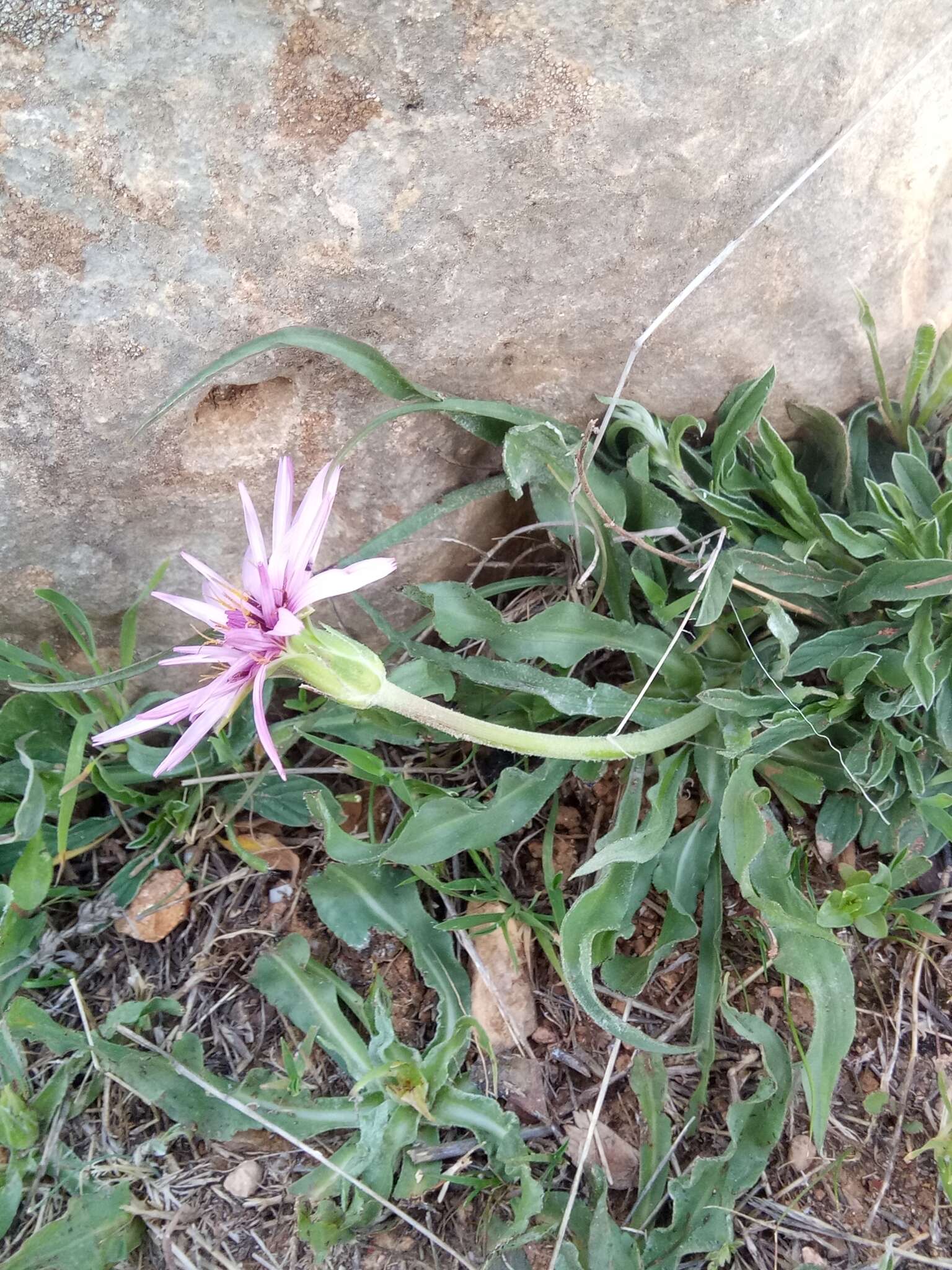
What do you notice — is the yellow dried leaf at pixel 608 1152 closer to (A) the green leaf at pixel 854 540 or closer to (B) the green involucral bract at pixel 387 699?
(B) the green involucral bract at pixel 387 699

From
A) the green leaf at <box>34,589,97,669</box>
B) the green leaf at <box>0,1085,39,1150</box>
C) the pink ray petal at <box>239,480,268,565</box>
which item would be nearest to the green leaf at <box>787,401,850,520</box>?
the pink ray petal at <box>239,480,268,565</box>

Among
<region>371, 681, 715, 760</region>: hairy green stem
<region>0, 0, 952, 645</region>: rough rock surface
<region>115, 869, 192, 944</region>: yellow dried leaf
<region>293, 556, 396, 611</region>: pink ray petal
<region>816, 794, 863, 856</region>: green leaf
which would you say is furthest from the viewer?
<region>115, 869, 192, 944</region>: yellow dried leaf

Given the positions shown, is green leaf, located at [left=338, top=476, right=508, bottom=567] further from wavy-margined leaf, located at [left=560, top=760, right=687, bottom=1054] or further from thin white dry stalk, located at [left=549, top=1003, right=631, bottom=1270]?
thin white dry stalk, located at [left=549, top=1003, right=631, bottom=1270]

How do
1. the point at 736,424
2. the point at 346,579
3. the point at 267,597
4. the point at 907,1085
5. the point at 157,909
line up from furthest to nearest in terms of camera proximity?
the point at 157,909 → the point at 736,424 → the point at 907,1085 → the point at 267,597 → the point at 346,579

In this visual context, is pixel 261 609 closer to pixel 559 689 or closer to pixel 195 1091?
pixel 559 689

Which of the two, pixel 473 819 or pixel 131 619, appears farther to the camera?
pixel 131 619

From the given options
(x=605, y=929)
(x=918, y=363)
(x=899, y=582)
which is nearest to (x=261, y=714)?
(x=605, y=929)

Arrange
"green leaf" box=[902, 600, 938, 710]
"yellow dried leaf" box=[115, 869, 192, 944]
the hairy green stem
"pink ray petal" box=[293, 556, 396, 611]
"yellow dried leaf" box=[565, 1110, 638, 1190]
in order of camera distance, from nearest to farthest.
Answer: "pink ray petal" box=[293, 556, 396, 611] → the hairy green stem → "green leaf" box=[902, 600, 938, 710] → "yellow dried leaf" box=[565, 1110, 638, 1190] → "yellow dried leaf" box=[115, 869, 192, 944]

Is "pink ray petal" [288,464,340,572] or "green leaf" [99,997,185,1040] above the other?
"pink ray petal" [288,464,340,572]
